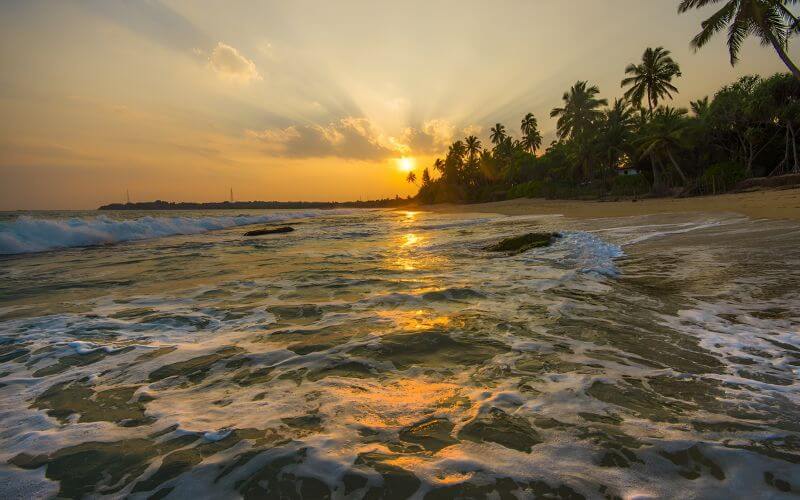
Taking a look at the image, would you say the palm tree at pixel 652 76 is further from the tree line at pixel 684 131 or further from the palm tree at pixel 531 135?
the palm tree at pixel 531 135

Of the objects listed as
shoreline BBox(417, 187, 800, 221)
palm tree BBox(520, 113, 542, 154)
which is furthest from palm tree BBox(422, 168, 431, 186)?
shoreline BBox(417, 187, 800, 221)

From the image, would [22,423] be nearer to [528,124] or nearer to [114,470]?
[114,470]

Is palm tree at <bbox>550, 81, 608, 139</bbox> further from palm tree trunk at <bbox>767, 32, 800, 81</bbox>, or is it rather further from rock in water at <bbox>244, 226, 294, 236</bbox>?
rock in water at <bbox>244, 226, 294, 236</bbox>

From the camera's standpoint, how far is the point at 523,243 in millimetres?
9453

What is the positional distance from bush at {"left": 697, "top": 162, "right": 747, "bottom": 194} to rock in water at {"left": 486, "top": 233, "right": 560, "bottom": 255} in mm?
24179

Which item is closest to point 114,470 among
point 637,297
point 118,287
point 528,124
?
point 637,297

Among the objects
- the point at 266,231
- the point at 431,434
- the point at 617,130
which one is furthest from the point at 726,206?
the point at 617,130

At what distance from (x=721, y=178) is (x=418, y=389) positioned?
3401cm

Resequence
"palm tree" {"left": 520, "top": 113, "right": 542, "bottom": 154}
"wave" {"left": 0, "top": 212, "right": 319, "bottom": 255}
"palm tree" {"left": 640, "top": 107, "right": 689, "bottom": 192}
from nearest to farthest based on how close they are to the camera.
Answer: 1. "wave" {"left": 0, "top": 212, "right": 319, "bottom": 255}
2. "palm tree" {"left": 640, "top": 107, "right": 689, "bottom": 192}
3. "palm tree" {"left": 520, "top": 113, "right": 542, "bottom": 154}

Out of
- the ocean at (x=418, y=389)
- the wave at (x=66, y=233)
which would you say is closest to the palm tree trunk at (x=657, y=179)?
the ocean at (x=418, y=389)

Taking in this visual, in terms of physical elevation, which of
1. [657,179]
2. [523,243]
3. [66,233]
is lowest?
[523,243]

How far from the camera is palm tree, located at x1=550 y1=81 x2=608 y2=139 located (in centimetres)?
4300

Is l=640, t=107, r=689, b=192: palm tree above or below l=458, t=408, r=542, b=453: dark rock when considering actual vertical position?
above

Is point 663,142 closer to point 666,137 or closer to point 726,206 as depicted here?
point 666,137
